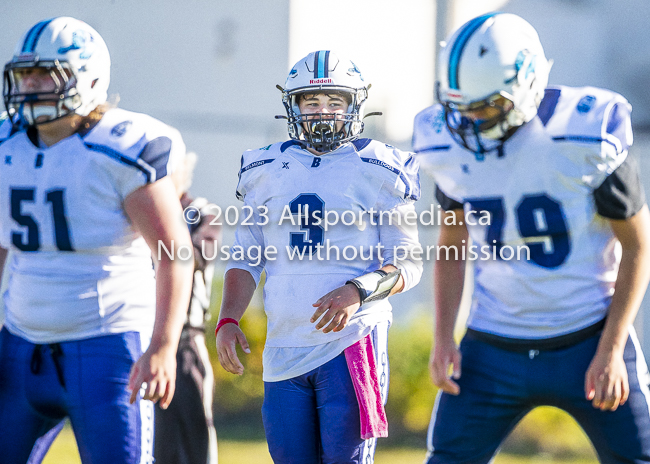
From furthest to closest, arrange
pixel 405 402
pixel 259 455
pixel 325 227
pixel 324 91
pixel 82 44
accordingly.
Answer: pixel 405 402 → pixel 259 455 → pixel 324 91 → pixel 325 227 → pixel 82 44

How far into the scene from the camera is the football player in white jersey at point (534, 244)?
2113 millimetres

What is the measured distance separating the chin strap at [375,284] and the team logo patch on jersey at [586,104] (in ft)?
2.32

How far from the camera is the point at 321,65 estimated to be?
2578 mm

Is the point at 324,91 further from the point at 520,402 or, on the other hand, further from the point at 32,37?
the point at 520,402

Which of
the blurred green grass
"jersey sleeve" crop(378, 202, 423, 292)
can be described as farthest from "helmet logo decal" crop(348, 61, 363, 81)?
the blurred green grass

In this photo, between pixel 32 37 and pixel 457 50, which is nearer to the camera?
pixel 457 50

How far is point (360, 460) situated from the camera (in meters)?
2.28

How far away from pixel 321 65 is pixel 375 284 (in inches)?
30.7

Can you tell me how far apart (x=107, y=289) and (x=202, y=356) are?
3.66ft

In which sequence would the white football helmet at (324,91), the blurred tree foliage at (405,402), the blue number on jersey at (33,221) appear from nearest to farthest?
the blue number on jersey at (33,221) < the white football helmet at (324,91) < the blurred tree foliage at (405,402)

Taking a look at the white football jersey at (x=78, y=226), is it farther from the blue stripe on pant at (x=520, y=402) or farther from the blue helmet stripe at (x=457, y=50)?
the blue stripe on pant at (x=520, y=402)

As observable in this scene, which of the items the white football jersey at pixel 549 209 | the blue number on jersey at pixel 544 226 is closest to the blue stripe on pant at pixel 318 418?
the white football jersey at pixel 549 209

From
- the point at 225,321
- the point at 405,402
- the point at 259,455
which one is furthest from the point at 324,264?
the point at 405,402

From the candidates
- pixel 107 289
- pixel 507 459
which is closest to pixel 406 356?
pixel 507 459
